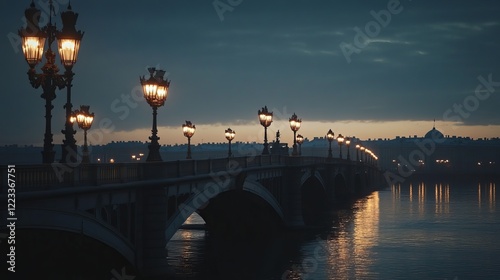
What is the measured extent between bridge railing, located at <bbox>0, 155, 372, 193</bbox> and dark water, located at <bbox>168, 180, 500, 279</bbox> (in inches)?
263

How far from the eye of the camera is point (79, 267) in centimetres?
3350

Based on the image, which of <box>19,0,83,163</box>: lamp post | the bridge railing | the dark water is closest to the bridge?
the bridge railing

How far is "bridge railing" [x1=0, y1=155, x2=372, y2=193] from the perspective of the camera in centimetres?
2161

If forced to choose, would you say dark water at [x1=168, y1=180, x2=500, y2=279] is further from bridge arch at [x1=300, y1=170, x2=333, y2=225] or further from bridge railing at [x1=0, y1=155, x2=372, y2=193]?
bridge arch at [x1=300, y1=170, x2=333, y2=225]

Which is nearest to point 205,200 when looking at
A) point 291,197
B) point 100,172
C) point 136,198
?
point 136,198

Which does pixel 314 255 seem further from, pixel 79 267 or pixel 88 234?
pixel 88 234

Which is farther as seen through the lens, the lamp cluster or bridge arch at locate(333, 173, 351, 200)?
bridge arch at locate(333, 173, 351, 200)

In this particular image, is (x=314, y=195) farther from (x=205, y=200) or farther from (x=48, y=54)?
(x=48, y=54)

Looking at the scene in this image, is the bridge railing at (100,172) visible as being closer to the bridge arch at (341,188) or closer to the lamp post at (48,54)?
the lamp post at (48,54)

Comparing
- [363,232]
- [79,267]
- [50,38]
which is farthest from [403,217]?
[50,38]

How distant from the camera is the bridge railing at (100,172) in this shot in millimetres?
21609

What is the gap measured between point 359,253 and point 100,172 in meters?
31.5

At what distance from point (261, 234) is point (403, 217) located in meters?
27.2

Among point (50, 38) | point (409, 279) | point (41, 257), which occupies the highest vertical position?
point (50, 38)
